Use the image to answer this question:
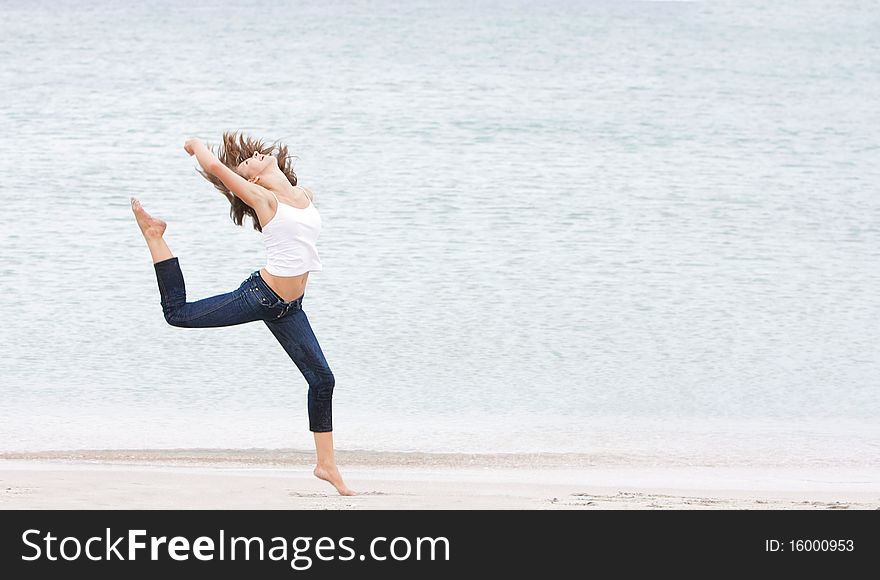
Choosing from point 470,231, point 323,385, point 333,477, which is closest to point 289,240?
point 323,385

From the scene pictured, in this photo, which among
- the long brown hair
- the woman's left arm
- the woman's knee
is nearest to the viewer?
the woman's left arm

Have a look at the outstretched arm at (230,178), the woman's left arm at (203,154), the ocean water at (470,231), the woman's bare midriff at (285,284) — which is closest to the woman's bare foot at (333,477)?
the woman's bare midriff at (285,284)

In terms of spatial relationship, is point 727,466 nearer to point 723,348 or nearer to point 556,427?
point 556,427

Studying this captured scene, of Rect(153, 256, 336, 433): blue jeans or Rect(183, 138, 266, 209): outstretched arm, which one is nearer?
Rect(183, 138, 266, 209): outstretched arm

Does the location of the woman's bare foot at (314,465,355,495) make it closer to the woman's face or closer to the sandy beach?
the sandy beach

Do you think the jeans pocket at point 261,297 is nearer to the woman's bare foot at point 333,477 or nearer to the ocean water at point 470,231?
the woman's bare foot at point 333,477

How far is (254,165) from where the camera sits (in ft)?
15.4

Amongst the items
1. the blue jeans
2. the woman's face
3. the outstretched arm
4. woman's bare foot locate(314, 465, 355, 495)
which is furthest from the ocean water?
the outstretched arm

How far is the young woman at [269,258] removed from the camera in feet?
14.9

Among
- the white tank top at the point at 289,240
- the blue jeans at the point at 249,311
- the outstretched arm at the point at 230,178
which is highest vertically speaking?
the outstretched arm at the point at 230,178

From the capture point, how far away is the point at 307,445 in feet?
21.6

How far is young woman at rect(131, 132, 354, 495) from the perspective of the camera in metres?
4.53

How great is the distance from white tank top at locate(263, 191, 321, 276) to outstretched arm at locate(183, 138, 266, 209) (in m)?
0.08

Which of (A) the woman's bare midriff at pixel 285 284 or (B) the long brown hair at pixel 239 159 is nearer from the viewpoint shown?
(A) the woman's bare midriff at pixel 285 284
